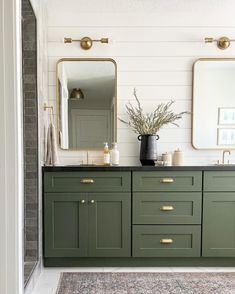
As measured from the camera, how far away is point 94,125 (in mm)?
2947

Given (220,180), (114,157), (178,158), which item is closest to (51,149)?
(114,157)

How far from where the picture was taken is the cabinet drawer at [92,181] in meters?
2.54

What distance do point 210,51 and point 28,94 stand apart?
194 cm

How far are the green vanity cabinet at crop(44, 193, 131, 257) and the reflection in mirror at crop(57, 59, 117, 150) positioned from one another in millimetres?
685

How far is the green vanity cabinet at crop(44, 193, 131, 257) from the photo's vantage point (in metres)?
2.54

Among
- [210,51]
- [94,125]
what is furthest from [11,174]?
[210,51]

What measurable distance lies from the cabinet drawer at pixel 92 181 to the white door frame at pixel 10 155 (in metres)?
0.98

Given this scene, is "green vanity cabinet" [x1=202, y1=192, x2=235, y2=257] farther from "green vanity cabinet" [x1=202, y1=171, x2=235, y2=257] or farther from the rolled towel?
the rolled towel

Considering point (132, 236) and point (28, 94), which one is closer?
point (28, 94)

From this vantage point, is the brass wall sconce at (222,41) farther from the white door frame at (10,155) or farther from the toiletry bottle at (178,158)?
the white door frame at (10,155)

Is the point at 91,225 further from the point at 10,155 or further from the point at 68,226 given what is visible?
the point at 10,155

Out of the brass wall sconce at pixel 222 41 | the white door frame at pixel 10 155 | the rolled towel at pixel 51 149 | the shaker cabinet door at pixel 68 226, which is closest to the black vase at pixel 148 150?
the shaker cabinet door at pixel 68 226

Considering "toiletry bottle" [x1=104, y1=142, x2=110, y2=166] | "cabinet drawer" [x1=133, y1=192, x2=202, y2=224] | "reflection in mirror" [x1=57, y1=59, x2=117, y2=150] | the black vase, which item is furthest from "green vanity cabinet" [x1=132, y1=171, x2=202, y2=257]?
"reflection in mirror" [x1=57, y1=59, x2=117, y2=150]

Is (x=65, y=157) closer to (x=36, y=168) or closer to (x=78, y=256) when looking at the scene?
(x=36, y=168)
